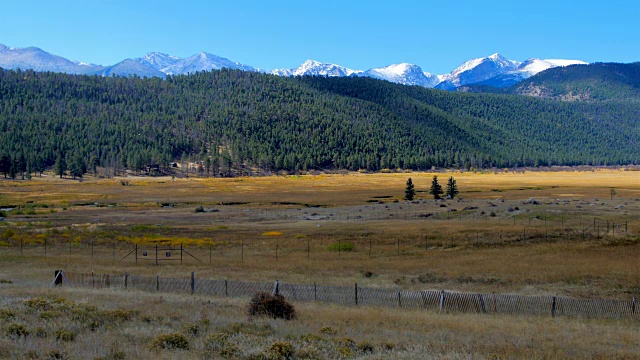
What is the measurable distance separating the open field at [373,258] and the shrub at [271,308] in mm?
679

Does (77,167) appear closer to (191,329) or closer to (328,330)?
(191,329)

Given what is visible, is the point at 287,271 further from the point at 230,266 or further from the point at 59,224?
the point at 59,224

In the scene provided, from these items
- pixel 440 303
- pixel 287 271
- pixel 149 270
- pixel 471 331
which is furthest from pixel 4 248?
pixel 471 331

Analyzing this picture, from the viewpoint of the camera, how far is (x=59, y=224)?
64500 mm

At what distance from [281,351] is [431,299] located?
12556mm

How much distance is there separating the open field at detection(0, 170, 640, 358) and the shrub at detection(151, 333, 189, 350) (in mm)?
320

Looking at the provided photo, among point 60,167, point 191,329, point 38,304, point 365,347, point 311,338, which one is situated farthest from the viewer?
point 60,167

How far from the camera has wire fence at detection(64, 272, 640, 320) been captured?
71.8 ft

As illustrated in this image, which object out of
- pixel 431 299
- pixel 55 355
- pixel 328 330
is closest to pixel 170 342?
pixel 55 355

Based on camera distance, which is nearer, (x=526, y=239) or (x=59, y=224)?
(x=526, y=239)

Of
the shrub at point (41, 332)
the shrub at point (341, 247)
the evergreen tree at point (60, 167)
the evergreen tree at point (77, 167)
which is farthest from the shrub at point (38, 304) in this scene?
the evergreen tree at point (60, 167)

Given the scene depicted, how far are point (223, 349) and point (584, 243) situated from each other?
38.7 meters

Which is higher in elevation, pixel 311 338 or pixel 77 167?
pixel 77 167

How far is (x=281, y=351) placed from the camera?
480 inches
